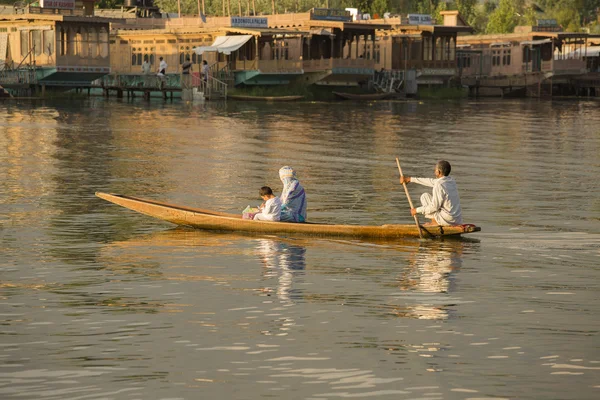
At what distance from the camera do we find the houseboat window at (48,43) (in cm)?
6344

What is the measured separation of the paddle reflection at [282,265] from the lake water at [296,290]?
42 mm

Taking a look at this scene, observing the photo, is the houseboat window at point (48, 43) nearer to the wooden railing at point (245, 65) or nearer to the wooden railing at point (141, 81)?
the wooden railing at point (141, 81)

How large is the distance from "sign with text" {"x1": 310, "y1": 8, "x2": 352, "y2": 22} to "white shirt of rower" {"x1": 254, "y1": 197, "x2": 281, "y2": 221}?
56.1 metres

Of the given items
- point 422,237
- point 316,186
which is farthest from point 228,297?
point 316,186

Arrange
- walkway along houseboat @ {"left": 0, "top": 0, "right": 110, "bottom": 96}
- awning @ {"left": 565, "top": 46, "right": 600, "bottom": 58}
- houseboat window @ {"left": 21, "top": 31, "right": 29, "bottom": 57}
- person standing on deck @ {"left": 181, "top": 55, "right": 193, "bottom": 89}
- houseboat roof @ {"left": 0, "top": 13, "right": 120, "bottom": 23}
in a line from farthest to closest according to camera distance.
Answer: awning @ {"left": 565, "top": 46, "right": 600, "bottom": 58}, person standing on deck @ {"left": 181, "top": 55, "right": 193, "bottom": 89}, houseboat window @ {"left": 21, "top": 31, "right": 29, "bottom": 57}, walkway along houseboat @ {"left": 0, "top": 0, "right": 110, "bottom": 96}, houseboat roof @ {"left": 0, "top": 13, "right": 120, "bottom": 23}

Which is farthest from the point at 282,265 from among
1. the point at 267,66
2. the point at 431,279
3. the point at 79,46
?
the point at 267,66

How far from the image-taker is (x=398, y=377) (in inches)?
380

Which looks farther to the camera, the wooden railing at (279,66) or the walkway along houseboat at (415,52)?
the walkway along houseboat at (415,52)

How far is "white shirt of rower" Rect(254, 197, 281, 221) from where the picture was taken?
17.0 meters

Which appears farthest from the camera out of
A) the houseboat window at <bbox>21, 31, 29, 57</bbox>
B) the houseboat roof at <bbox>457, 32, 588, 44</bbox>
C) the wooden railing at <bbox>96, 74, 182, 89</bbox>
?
the houseboat roof at <bbox>457, 32, 588, 44</bbox>

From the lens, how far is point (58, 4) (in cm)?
6381

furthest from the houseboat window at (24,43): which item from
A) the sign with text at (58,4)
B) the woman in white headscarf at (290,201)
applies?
the woman in white headscarf at (290,201)

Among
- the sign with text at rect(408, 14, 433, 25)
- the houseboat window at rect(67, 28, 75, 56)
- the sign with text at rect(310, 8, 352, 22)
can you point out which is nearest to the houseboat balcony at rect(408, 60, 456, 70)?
the sign with text at rect(408, 14, 433, 25)

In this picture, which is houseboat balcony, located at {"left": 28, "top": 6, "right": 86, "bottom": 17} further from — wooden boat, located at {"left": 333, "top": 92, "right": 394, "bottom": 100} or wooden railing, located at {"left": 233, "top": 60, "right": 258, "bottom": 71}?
wooden boat, located at {"left": 333, "top": 92, "right": 394, "bottom": 100}
